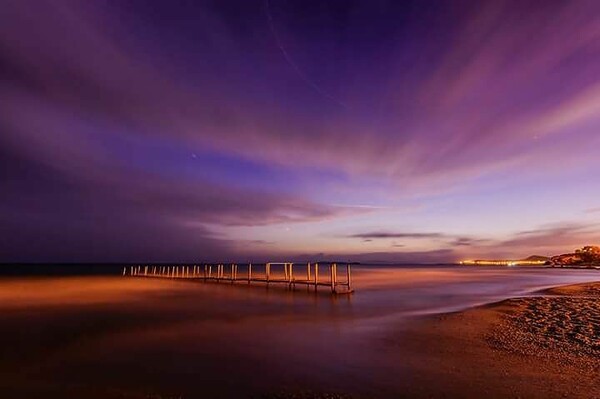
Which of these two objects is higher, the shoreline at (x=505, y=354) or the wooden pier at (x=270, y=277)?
the wooden pier at (x=270, y=277)

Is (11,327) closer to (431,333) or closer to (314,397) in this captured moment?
(314,397)

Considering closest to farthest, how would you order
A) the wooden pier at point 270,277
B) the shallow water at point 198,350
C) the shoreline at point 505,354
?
the shoreline at point 505,354 → the shallow water at point 198,350 → the wooden pier at point 270,277

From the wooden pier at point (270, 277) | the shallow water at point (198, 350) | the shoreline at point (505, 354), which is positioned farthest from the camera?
the wooden pier at point (270, 277)

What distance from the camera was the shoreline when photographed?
1009 centimetres

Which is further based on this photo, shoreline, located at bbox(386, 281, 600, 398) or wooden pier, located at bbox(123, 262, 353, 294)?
wooden pier, located at bbox(123, 262, 353, 294)

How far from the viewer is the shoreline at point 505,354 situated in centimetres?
1009

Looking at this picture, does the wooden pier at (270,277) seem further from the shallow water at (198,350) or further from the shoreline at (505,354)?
the shoreline at (505,354)

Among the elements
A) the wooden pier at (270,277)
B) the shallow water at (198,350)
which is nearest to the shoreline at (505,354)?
the shallow water at (198,350)

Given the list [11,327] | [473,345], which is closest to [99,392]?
[473,345]

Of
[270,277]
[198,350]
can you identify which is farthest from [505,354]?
[270,277]

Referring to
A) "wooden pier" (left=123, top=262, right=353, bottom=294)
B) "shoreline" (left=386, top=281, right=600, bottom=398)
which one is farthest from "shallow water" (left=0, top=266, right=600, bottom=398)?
"wooden pier" (left=123, top=262, right=353, bottom=294)

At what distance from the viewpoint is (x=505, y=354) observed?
43.5ft

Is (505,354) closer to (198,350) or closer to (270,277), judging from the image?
(198,350)

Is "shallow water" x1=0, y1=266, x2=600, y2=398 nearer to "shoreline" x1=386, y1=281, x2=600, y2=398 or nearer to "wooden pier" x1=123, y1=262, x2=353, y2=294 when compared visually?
"shoreline" x1=386, y1=281, x2=600, y2=398
